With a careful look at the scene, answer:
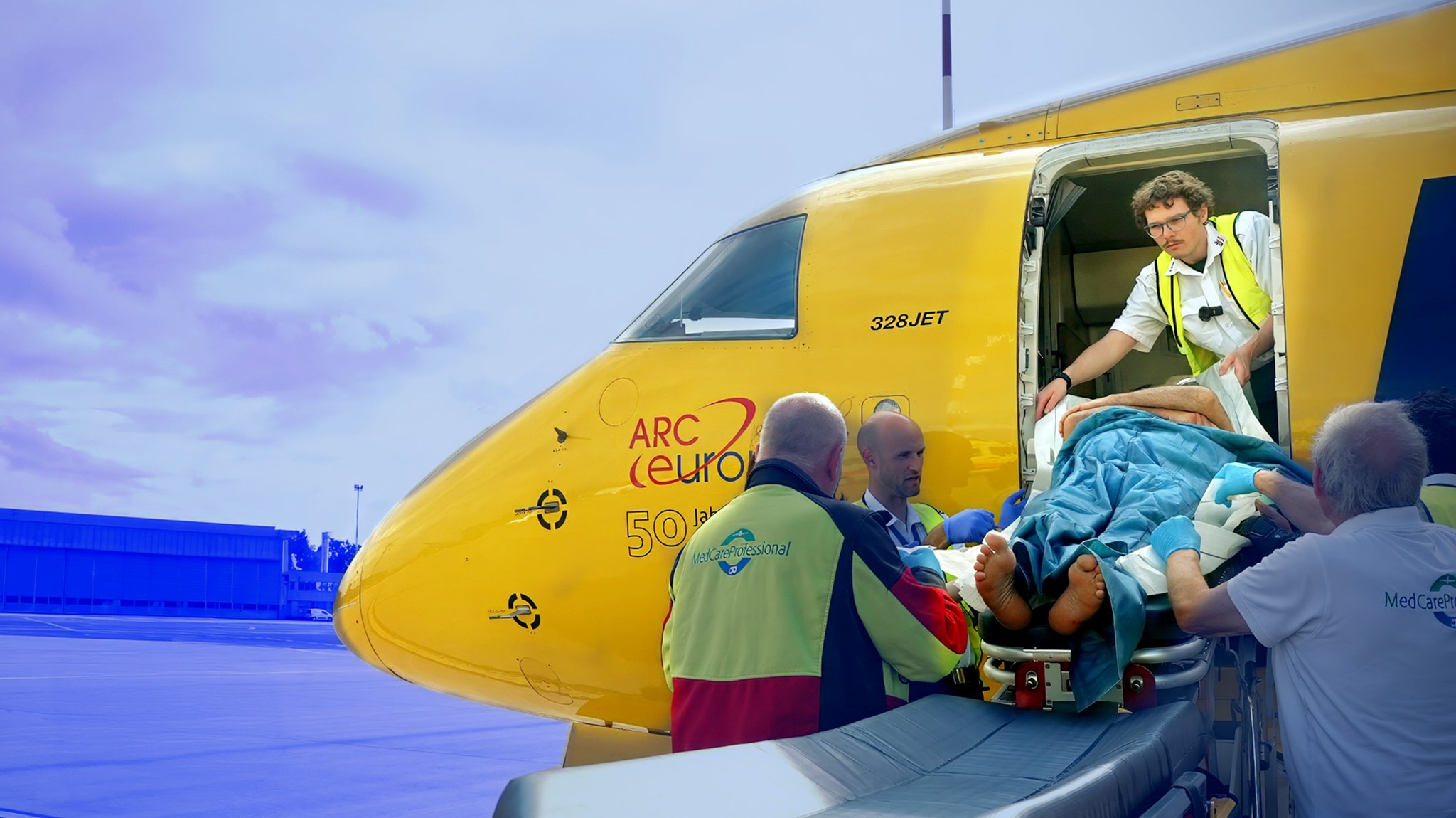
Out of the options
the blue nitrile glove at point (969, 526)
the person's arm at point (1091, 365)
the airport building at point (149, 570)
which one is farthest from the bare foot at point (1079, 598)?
the airport building at point (149, 570)

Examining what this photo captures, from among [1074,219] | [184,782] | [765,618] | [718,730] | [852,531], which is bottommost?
[184,782]

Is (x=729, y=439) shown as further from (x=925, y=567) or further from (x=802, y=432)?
(x=925, y=567)

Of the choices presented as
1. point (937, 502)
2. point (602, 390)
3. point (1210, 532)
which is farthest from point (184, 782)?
point (1210, 532)

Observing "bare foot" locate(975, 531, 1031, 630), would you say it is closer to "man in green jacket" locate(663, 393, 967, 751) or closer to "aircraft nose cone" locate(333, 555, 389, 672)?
"man in green jacket" locate(663, 393, 967, 751)

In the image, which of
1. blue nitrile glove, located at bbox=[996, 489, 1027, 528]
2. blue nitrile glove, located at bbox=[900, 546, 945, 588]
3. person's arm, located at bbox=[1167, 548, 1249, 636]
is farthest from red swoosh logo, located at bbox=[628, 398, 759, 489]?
person's arm, located at bbox=[1167, 548, 1249, 636]

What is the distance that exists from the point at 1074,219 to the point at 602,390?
3494 mm

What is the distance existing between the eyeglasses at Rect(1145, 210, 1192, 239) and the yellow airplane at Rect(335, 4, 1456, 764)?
0.28 m

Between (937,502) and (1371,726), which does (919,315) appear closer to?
(937,502)

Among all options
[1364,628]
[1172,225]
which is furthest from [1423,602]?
[1172,225]

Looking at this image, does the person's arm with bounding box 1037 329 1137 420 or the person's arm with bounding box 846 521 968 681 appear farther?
the person's arm with bounding box 1037 329 1137 420

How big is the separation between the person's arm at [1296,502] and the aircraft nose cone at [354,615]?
4.17m

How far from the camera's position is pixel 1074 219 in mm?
6918

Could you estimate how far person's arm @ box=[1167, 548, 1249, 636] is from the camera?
2.77m

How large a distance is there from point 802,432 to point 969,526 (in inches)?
50.5
